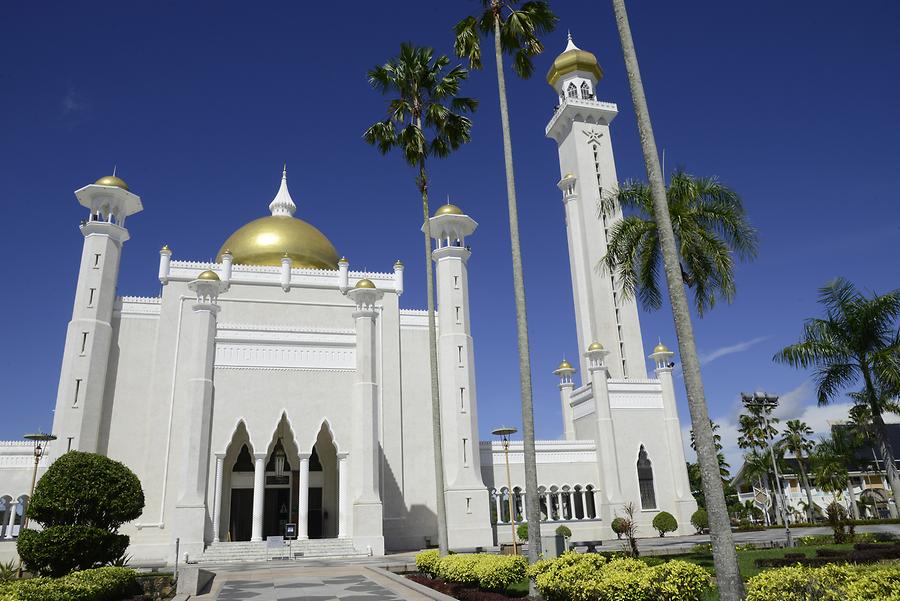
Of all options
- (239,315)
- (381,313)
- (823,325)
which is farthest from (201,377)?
(823,325)

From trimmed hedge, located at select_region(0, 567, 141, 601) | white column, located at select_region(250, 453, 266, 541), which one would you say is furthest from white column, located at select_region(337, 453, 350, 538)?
trimmed hedge, located at select_region(0, 567, 141, 601)

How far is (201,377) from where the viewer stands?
87.0ft

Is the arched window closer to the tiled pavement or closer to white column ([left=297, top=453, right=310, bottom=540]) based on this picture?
white column ([left=297, top=453, right=310, bottom=540])

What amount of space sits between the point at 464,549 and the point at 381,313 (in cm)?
1304

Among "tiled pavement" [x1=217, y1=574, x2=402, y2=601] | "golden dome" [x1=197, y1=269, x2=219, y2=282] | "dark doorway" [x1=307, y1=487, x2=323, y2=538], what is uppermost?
"golden dome" [x1=197, y1=269, x2=219, y2=282]

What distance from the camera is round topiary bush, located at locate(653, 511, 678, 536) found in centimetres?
3303

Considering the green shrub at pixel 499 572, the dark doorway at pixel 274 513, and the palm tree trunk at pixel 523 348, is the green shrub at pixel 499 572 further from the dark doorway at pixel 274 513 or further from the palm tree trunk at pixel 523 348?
the dark doorway at pixel 274 513

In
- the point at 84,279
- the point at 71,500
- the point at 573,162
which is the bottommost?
the point at 71,500

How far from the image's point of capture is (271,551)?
941 inches

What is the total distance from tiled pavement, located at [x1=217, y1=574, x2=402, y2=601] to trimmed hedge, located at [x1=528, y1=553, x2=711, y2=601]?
3.55 meters

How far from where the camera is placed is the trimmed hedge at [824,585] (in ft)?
22.4

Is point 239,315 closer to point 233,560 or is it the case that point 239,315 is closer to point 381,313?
point 381,313

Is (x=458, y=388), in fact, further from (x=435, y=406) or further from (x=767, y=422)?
(x=767, y=422)

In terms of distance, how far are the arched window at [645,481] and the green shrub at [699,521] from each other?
217 centimetres
